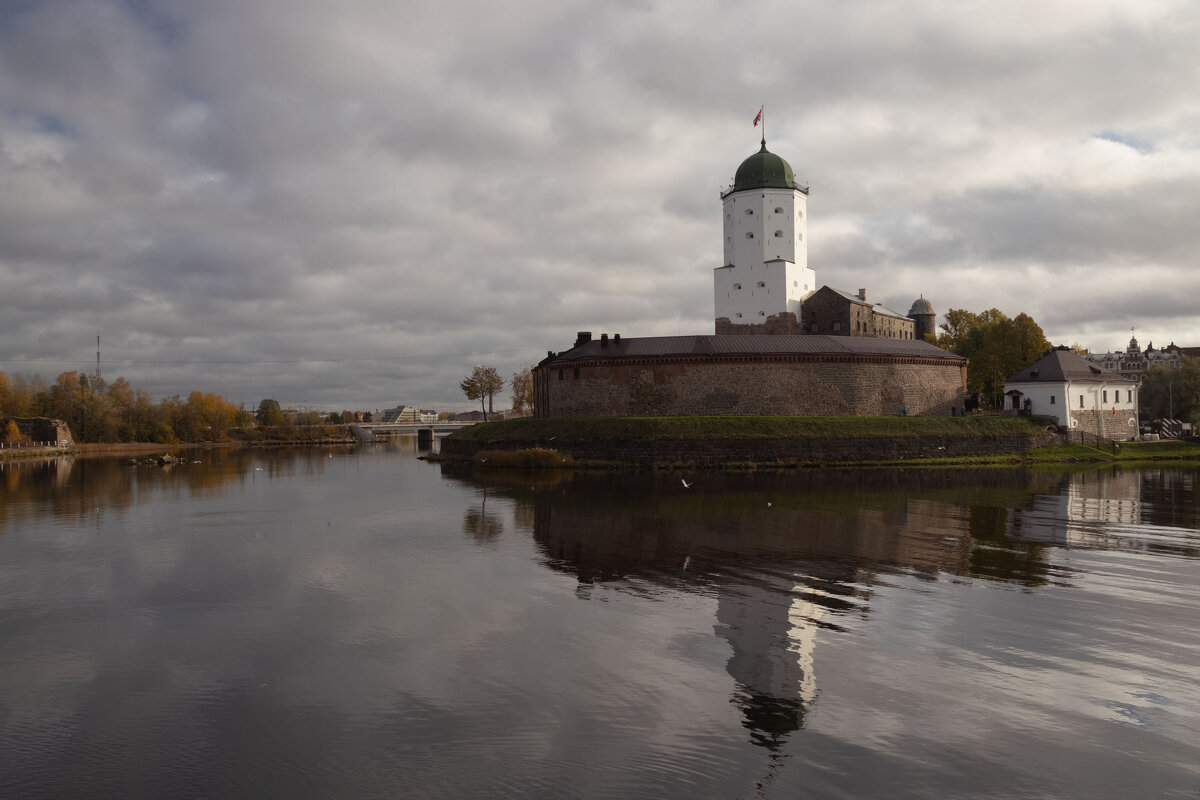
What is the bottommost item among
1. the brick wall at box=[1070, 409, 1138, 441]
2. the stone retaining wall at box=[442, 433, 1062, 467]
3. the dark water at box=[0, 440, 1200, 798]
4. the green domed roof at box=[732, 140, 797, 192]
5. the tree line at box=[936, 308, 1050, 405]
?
the dark water at box=[0, 440, 1200, 798]

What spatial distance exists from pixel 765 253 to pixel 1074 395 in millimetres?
22204

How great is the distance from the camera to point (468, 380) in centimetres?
6969

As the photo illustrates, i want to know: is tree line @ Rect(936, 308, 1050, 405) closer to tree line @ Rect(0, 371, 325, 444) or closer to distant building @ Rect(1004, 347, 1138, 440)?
distant building @ Rect(1004, 347, 1138, 440)

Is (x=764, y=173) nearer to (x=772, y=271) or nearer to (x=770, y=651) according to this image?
(x=772, y=271)

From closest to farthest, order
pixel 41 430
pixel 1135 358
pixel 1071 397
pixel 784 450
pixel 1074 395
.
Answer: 1. pixel 784 450
2. pixel 1071 397
3. pixel 1074 395
4. pixel 41 430
5. pixel 1135 358

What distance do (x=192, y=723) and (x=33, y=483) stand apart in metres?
35.5

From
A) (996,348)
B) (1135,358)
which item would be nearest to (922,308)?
(996,348)

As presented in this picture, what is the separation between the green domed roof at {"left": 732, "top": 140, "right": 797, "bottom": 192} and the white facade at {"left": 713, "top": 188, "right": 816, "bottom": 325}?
1.67ft

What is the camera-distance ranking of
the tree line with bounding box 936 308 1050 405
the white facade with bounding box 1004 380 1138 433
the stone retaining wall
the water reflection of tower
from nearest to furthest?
the water reflection of tower < the stone retaining wall < the white facade with bounding box 1004 380 1138 433 < the tree line with bounding box 936 308 1050 405

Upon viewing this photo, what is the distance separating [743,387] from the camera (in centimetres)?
4278

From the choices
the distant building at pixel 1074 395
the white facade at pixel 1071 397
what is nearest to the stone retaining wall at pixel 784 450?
the white facade at pixel 1071 397

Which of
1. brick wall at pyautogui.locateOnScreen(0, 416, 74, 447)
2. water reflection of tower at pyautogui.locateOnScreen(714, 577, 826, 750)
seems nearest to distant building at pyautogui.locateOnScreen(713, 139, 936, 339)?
water reflection of tower at pyautogui.locateOnScreen(714, 577, 826, 750)

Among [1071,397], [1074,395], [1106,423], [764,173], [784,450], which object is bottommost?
[784,450]

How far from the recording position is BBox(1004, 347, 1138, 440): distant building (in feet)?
143
